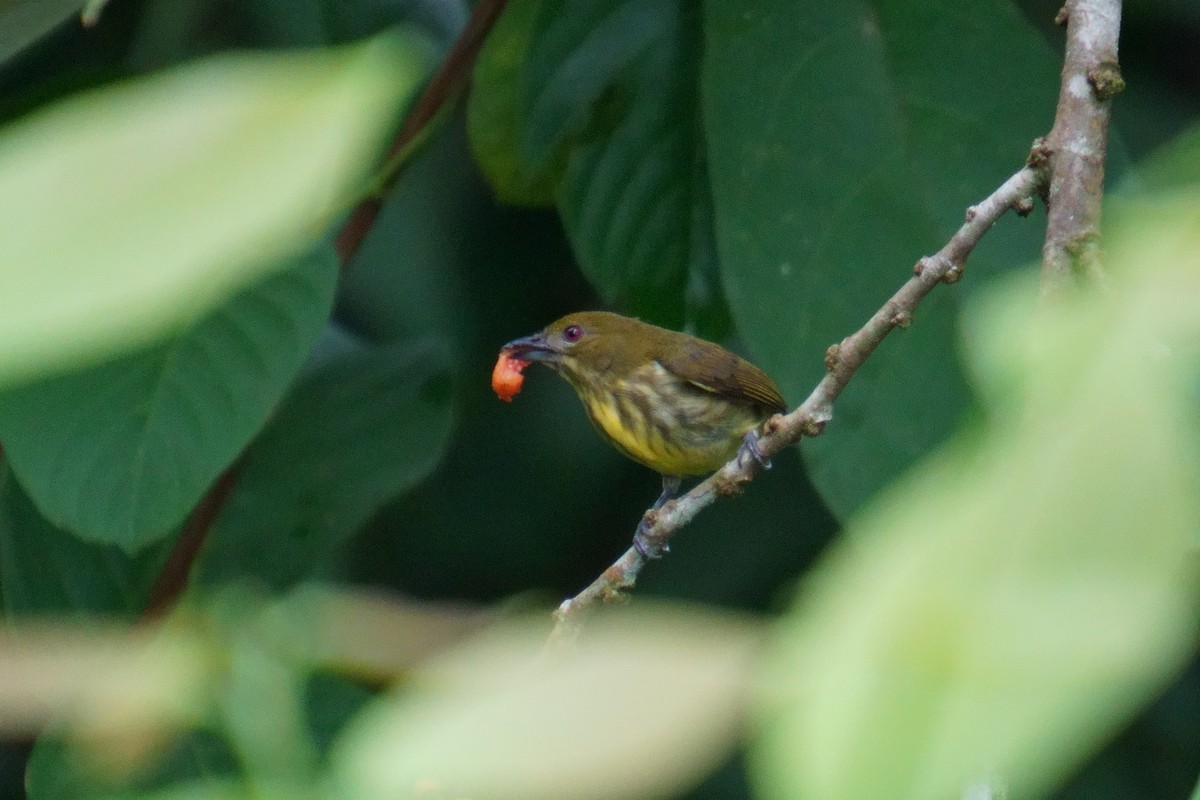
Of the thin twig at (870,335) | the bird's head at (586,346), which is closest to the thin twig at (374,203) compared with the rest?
the bird's head at (586,346)

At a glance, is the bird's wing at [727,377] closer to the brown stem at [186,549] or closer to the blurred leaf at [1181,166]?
the brown stem at [186,549]

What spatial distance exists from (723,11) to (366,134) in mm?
2718

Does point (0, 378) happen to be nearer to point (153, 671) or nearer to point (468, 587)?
point (153, 671)

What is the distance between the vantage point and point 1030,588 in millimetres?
352

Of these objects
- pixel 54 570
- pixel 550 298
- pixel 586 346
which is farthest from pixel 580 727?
pixel 550 298

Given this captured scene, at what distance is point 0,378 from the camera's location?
0.42m

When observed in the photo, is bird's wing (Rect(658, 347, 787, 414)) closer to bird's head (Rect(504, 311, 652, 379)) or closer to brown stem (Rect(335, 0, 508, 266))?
bird's head (Rect(504, 311, 652, 379))

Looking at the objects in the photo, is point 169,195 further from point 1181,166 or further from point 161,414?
point 161,414

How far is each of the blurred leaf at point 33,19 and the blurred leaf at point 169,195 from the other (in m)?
2.41

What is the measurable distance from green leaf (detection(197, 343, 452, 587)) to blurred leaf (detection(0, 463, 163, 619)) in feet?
0.61

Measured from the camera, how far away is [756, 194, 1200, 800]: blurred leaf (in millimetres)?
336

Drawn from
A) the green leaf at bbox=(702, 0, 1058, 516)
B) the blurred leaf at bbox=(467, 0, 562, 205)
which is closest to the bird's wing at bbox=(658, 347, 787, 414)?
the blurred leaf at bbox=(467, 0, 562, 205)

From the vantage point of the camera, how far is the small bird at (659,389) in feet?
13.2

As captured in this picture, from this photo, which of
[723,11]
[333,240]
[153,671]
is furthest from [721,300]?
[153,671]
